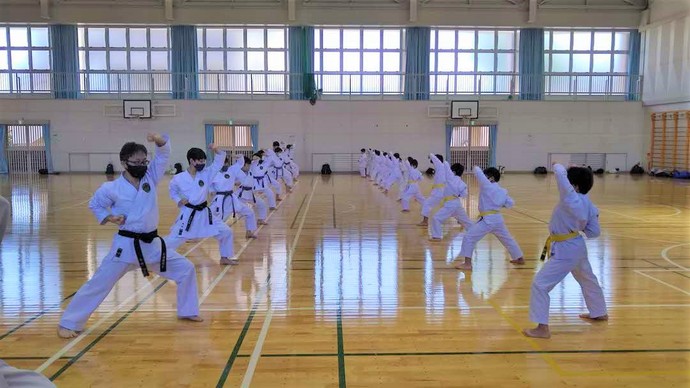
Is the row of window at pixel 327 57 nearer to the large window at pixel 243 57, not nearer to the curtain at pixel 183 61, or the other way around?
the large window at pixel 243 57

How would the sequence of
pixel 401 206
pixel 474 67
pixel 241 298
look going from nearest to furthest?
1. pixel 241 298
2. pixel 401 206
3. pixel 474 67

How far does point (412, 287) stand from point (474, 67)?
25141 mm

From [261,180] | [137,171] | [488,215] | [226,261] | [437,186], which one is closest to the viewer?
[137,171]

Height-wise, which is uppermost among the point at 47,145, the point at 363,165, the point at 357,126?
the point at 357,126

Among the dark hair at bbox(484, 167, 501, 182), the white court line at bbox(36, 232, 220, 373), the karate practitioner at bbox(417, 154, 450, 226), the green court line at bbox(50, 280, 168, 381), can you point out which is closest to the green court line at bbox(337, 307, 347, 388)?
the green court line at bbox(50, 280, 168, 381)

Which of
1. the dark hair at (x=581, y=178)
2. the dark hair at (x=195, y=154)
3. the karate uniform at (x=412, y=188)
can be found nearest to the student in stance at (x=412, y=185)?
the karate uniform at (x=412, y=188)

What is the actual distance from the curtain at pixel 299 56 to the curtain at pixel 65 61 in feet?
35.6

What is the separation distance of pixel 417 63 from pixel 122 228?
26125mm

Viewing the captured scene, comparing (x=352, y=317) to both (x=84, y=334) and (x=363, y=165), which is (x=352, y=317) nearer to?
(x=84, y=334)

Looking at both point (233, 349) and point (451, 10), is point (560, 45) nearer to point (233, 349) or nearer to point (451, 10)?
point (451, 10)

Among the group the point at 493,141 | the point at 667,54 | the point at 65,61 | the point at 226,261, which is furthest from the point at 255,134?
the point at 226,261

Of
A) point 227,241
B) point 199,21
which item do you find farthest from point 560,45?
A: point 227,241

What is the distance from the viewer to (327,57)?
1183 inches

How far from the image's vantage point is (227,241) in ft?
26.8
